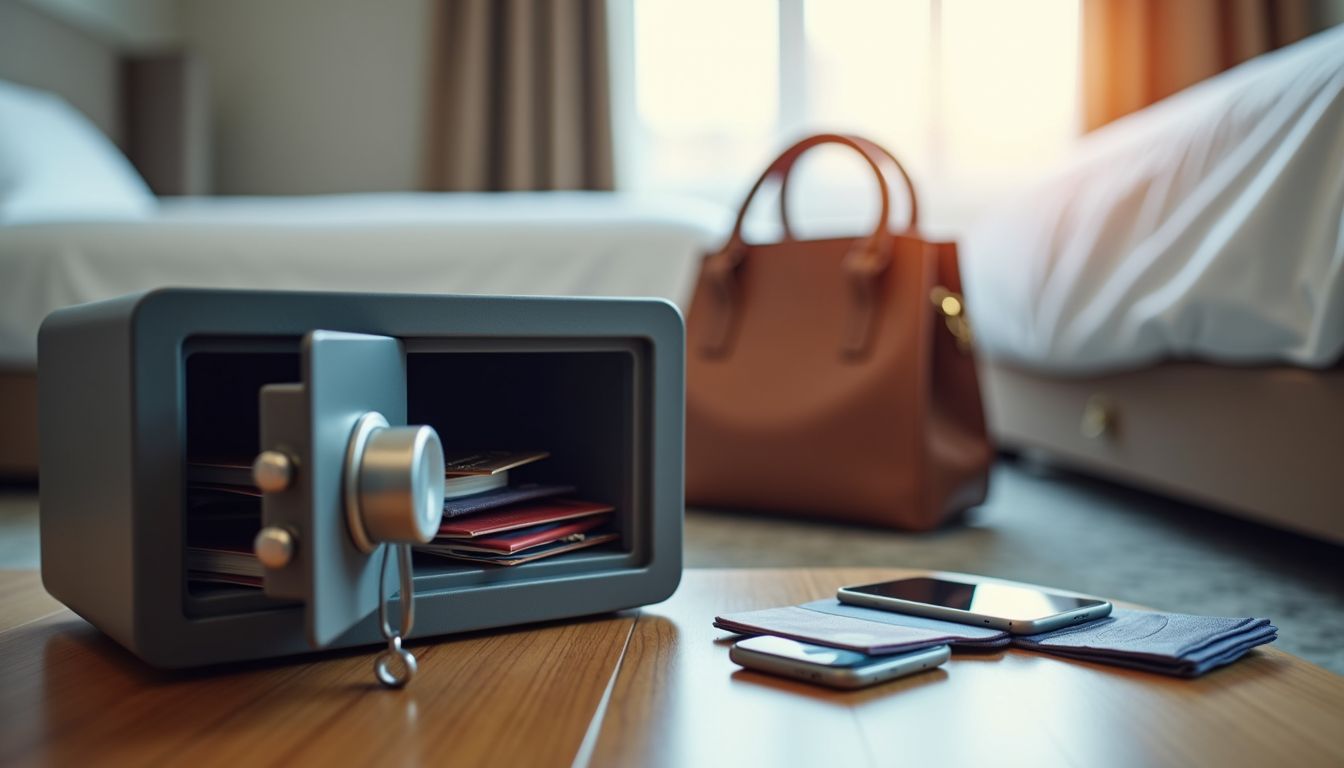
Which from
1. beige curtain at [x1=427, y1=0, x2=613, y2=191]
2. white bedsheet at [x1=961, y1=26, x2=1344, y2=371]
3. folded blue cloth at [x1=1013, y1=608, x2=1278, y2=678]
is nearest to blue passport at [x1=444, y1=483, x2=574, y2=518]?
folded blue cloth at [x1=1013, y1=608, x2=1278, y2=678]

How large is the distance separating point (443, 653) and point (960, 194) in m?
3.12

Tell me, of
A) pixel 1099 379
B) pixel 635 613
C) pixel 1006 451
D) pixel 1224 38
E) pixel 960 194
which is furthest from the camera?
pixel 960 194

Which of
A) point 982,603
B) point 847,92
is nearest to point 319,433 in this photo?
point 982,603

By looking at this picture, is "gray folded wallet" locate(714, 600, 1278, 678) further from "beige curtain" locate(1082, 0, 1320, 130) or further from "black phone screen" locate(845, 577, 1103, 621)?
"beige curtain" locate(1082, 0, 1320, 130)

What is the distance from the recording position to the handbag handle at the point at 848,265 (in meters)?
1.41

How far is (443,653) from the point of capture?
534 mm

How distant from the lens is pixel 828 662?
1.55ft

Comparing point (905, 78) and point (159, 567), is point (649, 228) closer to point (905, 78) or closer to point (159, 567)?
point (159, 567)

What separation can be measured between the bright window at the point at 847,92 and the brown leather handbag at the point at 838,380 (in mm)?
1990

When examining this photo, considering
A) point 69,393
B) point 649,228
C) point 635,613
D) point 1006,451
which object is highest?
point 649,228

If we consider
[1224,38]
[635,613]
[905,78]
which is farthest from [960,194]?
[635,613]

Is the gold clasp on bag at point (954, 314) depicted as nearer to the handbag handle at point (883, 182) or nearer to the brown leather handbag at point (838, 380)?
the brown leather handbag at point (838, 380)

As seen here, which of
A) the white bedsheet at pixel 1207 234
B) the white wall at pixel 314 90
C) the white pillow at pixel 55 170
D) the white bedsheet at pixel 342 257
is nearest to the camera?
the white bedsheet at pixel 1207 234

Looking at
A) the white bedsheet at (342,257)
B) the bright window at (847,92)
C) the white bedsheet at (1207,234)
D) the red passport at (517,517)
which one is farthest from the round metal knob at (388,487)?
the bright window at (847,92)
